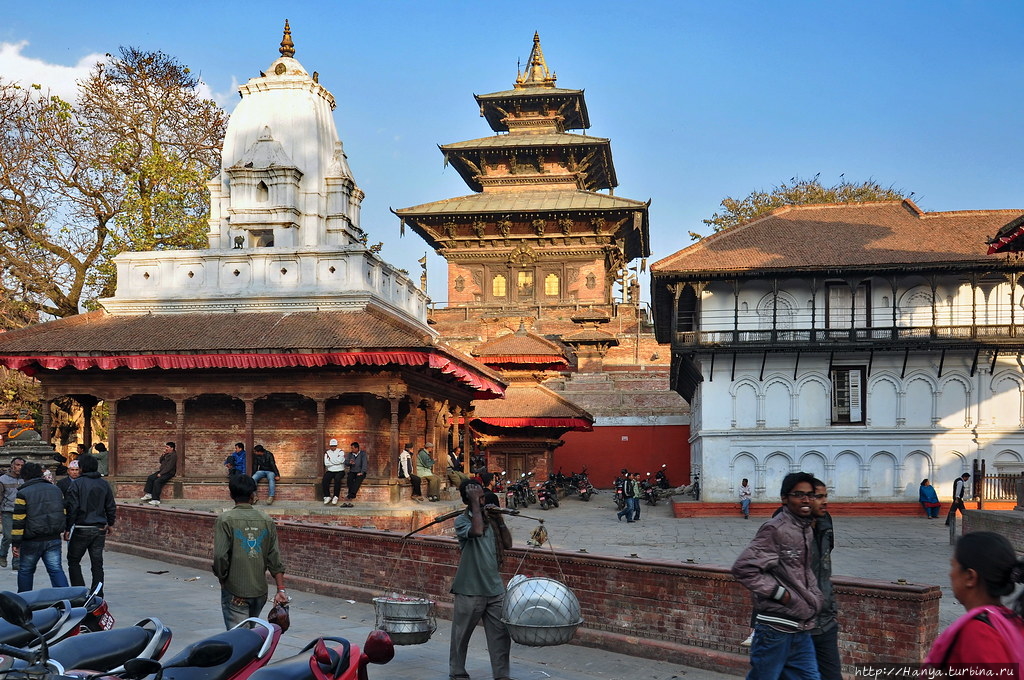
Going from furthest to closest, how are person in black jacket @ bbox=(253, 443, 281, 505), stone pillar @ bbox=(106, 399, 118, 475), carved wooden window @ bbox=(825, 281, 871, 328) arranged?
carved wooden window @ bbox=(825, 281, 871, 328) < stone pillar @ bbox=(106, 399, 118, 475) < person in black jacket @ bbox=(253, 443, 281, 505)

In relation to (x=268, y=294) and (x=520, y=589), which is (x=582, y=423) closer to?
(x=268, y=294)

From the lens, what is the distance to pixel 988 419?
3000 centimetres

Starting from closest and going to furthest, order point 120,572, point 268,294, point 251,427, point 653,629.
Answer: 1. point 653,629
2. point 120,572
3. point 251,427
4. point 268,294

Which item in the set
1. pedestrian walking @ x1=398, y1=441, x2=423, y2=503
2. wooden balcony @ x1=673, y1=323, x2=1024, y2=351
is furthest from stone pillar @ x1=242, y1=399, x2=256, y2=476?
wooden balcony @ x1=673, y1=323, x2=1024, y2=351

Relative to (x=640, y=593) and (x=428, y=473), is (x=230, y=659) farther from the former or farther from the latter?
(x=428, y=473)

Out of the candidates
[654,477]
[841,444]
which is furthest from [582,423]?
[841,444]

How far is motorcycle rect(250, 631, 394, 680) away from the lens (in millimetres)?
5730

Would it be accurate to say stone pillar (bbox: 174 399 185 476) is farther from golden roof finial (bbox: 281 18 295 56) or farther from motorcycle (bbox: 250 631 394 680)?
motorcycle (bbox: 250 631 394 680)

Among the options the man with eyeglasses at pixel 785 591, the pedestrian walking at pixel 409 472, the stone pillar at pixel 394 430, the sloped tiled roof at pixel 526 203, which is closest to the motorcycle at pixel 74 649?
the man with eyeglasses at pixel 785 591

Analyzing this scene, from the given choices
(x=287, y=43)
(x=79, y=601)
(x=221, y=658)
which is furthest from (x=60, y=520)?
(x=287, y=43)

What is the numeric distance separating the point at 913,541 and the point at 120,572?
16.4 metres

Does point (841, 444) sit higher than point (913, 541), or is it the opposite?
point (841, 444)

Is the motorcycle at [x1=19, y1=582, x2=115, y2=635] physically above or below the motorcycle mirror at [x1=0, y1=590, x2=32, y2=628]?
below

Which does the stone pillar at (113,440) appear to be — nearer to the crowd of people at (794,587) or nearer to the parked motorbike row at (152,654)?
the parked motorbike row at (152,654)
